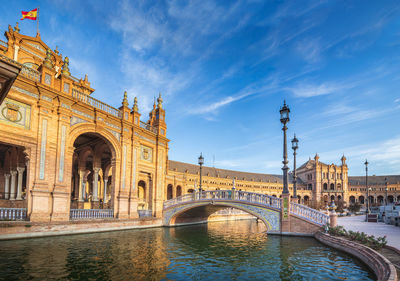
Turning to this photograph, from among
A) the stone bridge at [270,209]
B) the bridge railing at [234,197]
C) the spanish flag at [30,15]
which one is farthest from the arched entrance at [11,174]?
the stone bridge at [270,209]

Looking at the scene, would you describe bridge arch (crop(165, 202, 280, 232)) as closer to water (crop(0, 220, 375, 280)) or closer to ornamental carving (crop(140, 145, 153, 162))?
water (crop(0, 220, 375, 280))

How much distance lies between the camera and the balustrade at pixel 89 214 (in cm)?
1931

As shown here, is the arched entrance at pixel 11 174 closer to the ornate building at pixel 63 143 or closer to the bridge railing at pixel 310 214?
the ornate building at pixel 63 143

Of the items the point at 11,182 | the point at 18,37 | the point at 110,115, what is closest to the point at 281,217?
the point at 110,115

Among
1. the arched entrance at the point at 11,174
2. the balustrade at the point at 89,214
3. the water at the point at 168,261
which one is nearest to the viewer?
the water at the point at 168,261

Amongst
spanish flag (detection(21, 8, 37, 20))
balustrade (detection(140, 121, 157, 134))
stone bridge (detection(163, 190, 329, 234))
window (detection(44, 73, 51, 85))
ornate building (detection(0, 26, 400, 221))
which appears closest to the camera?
ornate building (detection(0, 26, 400, 221))

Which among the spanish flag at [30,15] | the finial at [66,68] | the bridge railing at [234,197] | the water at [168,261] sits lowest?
the water at [168,261]

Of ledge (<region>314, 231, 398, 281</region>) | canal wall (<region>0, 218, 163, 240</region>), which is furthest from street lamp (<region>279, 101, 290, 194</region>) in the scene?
canal wall (<region>0, 218, 163, 240</region>)

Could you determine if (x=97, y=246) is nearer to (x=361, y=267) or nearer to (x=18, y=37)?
(x=361, y=267)

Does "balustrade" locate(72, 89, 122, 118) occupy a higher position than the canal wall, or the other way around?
"balustrade" locate(72, 89, 122, 118)

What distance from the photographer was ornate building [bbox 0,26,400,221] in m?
16.6

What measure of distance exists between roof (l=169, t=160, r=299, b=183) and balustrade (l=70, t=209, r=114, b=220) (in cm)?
3841

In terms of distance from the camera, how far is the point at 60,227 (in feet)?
56.4

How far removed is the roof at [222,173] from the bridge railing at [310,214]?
4306cm
